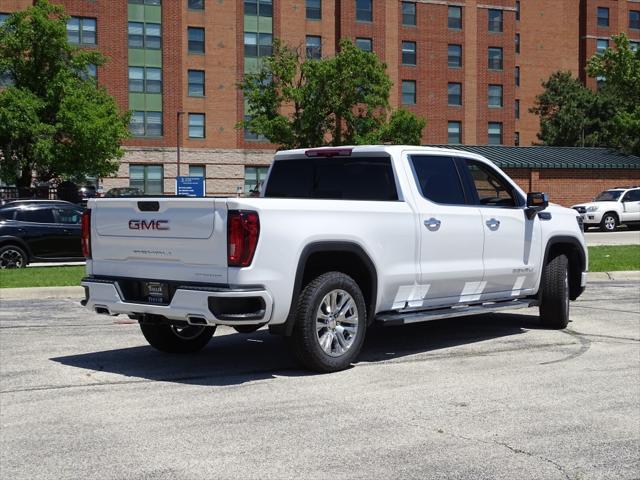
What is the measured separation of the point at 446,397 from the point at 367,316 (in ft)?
5.30

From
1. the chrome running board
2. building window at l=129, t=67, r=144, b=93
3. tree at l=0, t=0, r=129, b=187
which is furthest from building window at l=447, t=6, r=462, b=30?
the chrome running board

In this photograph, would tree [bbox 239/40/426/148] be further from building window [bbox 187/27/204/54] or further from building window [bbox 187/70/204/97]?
building window [bbox 187/27/204/54]

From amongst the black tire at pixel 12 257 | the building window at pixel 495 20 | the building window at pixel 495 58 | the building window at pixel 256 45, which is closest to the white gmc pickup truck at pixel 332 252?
the black tire at pixel 12 257

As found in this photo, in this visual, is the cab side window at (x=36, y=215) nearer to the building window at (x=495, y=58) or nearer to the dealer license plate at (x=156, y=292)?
the dealer license plate at (x=156, y=292)

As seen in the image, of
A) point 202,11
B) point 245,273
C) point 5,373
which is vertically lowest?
point 5,373

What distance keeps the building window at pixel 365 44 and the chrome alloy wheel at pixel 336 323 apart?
5616 cm

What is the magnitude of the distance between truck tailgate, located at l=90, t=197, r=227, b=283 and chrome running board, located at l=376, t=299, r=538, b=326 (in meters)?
1.85

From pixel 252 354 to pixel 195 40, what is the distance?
52224 millimetres

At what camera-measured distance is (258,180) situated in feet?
197

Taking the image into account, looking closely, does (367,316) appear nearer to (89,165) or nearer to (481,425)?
(481,425)

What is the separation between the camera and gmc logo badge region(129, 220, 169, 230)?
24.7 ft

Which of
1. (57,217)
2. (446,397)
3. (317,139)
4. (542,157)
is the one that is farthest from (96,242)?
(542,157)

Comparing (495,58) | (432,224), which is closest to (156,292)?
(432,224)

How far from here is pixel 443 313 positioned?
8742mm
